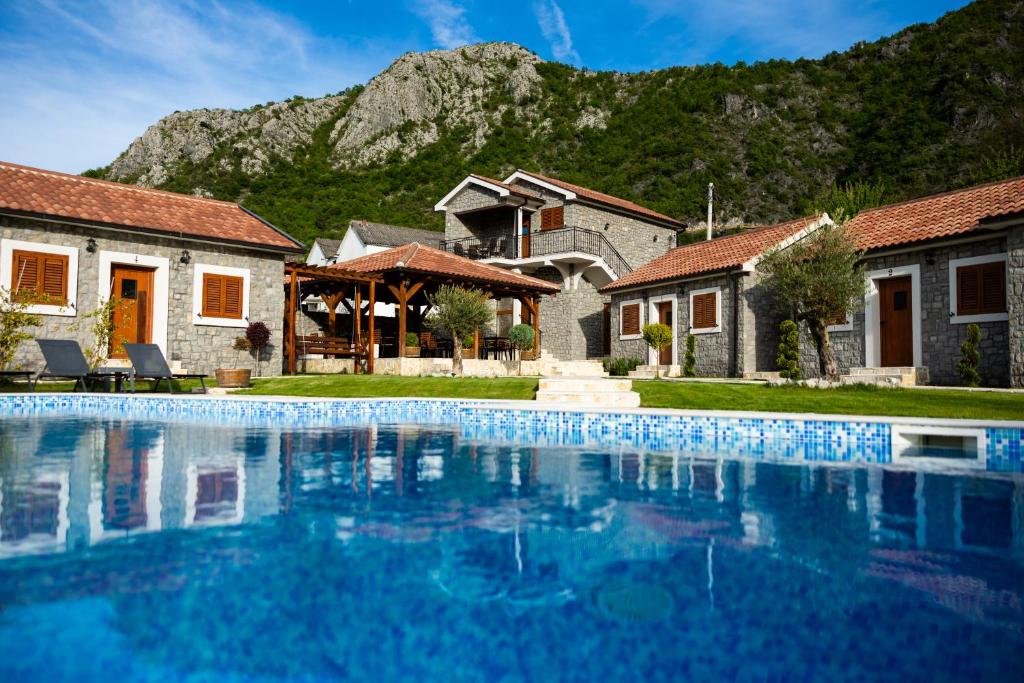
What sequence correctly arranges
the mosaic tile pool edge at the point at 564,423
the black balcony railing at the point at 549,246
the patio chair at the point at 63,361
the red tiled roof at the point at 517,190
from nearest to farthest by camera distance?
the mosaic tile pool edge at the point at 564,423
the patio chair at the point at 63,361
the black balcony railing at the point at 549,246
the red tiled roof at the point at 517,190

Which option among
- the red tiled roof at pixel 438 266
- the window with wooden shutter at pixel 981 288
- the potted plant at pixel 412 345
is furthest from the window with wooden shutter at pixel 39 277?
the window with wooden shutter at pixel 981 288

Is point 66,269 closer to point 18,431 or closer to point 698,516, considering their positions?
point 18,431

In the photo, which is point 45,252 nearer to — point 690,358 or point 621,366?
point 621,366

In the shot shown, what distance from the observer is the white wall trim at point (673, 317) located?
2133cm

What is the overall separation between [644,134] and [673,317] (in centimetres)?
3986

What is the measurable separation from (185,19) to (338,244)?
16792 millimetres

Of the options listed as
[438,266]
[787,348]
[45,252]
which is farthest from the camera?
[438,266]

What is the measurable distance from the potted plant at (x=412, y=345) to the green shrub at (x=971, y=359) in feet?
45.0

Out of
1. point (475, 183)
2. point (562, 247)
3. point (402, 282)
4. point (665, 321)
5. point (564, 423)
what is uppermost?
point (475, 183)

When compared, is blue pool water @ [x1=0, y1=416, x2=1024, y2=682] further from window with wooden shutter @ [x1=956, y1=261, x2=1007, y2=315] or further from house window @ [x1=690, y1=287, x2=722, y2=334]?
house window @ [x1=690, y1=287, x2=722, y2=334]

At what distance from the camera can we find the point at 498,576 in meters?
3.29

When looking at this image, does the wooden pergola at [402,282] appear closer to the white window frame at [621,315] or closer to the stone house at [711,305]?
the white window frame at [621,315]

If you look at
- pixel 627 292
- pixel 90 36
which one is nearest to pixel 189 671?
pixel 627 292

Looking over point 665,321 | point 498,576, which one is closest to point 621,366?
point 665,321
